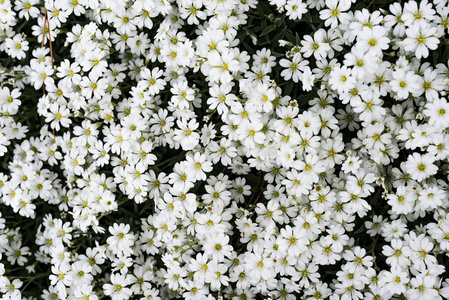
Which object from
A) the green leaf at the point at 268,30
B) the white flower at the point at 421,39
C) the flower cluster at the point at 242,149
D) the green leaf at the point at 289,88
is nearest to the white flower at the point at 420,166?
the flower cluster at the point at 242,149

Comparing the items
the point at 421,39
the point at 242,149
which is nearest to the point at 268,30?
the point at 242,149

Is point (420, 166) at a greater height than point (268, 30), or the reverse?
point (268, 30)

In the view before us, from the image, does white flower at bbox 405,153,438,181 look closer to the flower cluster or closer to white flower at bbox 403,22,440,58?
the flower cluster

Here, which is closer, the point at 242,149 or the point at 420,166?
the point at 420,166

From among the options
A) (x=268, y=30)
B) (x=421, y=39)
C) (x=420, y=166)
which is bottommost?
(x=420, y=166)

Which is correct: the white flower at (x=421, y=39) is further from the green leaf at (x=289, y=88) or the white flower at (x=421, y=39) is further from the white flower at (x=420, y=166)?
the green leaf at (x=289, y=88)

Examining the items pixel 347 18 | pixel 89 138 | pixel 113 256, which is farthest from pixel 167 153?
pixel 347 18

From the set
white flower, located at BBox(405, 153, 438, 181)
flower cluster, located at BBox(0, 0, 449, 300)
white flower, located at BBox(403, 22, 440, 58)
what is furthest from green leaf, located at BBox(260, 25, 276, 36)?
white flower, located at BBox(405, 153, 438, 181)

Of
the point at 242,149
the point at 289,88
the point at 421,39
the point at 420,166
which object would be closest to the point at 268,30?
the point at 289,88

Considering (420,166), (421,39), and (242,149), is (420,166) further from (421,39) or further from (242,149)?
(242,149)
